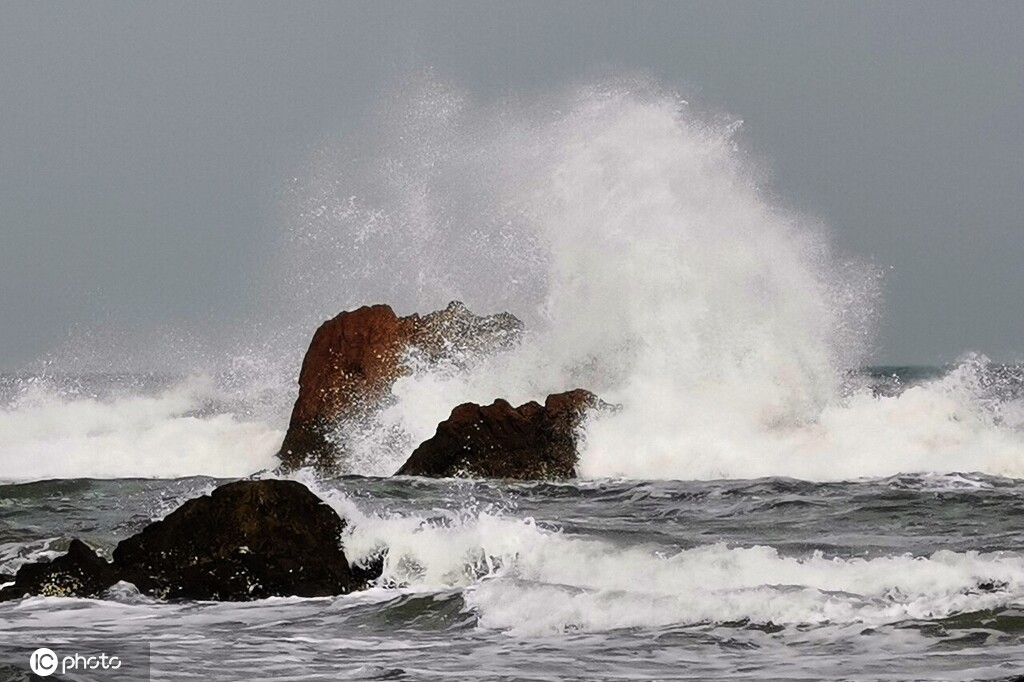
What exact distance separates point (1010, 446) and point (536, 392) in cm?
655

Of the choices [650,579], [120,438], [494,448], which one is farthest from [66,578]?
[120,438]

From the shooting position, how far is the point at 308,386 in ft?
60.8

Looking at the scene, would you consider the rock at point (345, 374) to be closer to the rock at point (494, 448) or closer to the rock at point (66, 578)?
the rock at point (494, 448)

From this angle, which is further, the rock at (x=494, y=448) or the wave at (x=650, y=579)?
the rock at (x=494, y=448)

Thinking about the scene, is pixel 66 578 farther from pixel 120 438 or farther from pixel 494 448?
pixel 120 438

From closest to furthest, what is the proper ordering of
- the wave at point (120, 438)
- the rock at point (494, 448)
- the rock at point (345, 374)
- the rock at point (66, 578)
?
the rock at point (66, 578)
the rock at point (494, 448)
the rock at point (345, 374)
the wave at point (120, 438)

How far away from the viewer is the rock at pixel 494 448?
52.2 ft

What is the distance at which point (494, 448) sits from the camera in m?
16.0

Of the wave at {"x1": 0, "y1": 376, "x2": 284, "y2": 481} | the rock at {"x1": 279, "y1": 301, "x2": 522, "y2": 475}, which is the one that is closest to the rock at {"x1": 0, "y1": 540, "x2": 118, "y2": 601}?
the rock at {"x1": 279, "y1": 301, "x2": 522, "y2": 475}

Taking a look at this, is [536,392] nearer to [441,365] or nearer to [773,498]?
[441,365]

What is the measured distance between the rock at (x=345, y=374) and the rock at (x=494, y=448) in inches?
85.4

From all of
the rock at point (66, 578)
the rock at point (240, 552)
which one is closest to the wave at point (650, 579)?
the rock at point (240, 552)

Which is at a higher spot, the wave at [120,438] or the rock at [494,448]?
the wave at [120,438]

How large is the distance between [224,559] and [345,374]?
31.0 feet
